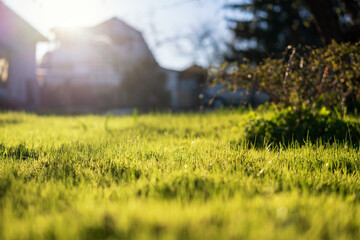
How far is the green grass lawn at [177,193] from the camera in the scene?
3.72 feet

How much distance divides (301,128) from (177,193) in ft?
8.49

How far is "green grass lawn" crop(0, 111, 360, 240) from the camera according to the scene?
1.13 metres

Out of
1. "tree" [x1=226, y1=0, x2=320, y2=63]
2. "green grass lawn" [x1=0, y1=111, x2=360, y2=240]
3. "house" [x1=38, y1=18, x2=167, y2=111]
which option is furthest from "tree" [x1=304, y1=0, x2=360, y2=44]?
"house" [x1=38, y1=18, x2=167, y2=111]

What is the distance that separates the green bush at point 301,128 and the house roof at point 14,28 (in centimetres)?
1180

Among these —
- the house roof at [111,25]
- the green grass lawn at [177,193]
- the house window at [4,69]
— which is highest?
the house roof at [111,25]

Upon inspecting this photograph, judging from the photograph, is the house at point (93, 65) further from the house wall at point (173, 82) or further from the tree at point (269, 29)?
the tree at point (269, 29)

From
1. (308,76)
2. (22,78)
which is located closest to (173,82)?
(22,78)

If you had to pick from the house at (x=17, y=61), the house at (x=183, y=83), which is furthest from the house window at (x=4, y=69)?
the house at (x=183, y=83)

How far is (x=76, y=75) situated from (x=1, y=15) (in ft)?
24.4

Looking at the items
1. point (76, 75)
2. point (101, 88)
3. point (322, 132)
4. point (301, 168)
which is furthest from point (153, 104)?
point (301, 168)

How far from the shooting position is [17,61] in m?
11.7

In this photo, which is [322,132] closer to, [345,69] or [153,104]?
[345,69]

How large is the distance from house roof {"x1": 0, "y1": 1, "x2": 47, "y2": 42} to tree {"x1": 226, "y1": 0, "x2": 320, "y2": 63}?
11271mm

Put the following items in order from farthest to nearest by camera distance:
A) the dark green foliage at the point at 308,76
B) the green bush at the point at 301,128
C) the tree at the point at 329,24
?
the tree at the point at 329,24 < the dark green foliage at the point at 308,76 < the green bush at the point at 301,128
